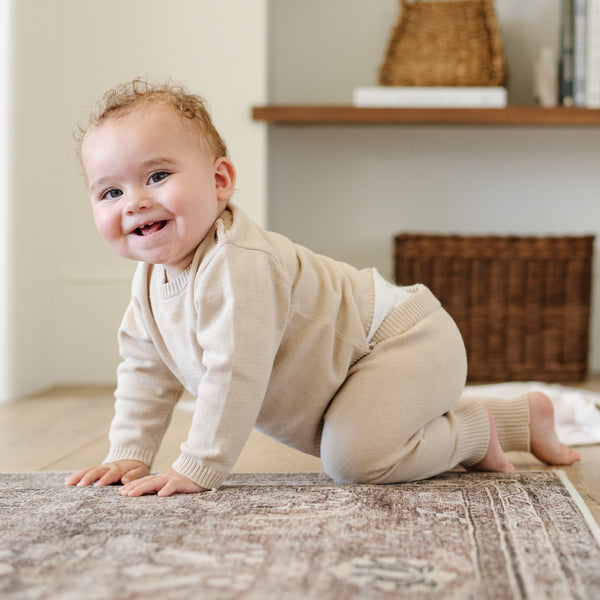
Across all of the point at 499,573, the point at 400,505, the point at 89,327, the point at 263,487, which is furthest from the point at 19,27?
the point at 499,573

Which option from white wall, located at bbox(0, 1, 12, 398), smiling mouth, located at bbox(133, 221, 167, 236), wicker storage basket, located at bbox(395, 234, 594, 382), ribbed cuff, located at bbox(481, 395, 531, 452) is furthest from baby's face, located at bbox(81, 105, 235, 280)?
wicker storage basket, located at bbox(395, 234, 594, 382)

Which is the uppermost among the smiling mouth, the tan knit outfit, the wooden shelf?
the wooden shelf

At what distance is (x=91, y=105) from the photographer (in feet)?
7.65

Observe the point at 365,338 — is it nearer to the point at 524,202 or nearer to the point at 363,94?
the point at 363,94

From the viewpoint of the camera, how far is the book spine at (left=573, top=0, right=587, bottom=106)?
2.24 metres

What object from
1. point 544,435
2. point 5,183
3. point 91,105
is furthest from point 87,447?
Answer: point 91,105

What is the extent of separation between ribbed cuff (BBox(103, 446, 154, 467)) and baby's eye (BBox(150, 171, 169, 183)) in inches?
13.6

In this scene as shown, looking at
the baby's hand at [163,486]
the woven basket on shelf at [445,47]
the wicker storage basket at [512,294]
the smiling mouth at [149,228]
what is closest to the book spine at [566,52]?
the woven basket on shelf at [445,47]

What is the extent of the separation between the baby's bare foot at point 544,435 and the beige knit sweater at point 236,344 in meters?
0.30

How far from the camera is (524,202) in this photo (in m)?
2.53

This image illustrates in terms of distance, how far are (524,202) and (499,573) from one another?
6.25ft

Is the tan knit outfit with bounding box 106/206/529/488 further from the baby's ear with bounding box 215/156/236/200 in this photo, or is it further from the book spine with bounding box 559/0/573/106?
the book spine with bounding box 559/0/573/106

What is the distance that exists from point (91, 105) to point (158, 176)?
4.53 ft

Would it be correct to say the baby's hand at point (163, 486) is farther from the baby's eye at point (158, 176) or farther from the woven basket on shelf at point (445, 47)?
the woven basket on shelf at point (445, 47)
